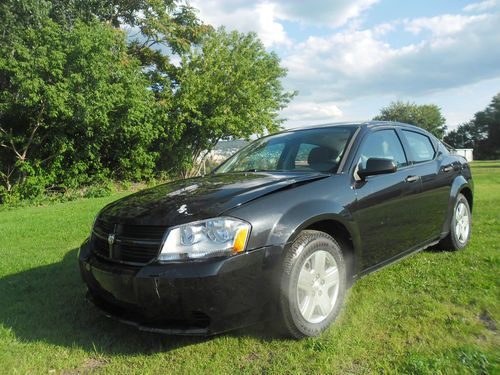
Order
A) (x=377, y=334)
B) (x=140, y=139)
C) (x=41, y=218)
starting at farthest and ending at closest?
1. (x=140, y=139)
2. (x=41, y=218)
3. (x=377, y=334)

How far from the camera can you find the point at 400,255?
3.98m

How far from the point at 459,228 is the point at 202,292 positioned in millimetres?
3772

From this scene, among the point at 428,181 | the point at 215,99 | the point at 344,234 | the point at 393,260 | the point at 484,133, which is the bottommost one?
the point at 393,260

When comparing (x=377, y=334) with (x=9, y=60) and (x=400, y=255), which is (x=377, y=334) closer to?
(x=400, y=255)

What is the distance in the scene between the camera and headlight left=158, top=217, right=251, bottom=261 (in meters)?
2.61

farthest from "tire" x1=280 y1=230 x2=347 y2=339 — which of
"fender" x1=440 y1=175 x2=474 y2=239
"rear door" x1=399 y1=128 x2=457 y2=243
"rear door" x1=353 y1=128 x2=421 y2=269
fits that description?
"fender" x1=440 y1=175 x2=474 y2=239

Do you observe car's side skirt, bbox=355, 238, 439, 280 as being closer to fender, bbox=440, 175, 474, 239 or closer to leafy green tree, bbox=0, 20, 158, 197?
fender, bbox=440, 175, 474, 239

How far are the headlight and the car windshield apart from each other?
3.95 ft

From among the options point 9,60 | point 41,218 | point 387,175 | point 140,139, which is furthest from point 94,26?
point 387,175

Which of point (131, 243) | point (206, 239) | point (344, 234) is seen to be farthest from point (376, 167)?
point (131, 243)

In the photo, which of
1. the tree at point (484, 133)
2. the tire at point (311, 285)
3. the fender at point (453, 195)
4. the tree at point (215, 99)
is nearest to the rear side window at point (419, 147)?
the fender at point (453, 195)

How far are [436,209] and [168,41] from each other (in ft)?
64.6

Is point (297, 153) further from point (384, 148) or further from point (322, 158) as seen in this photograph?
point (384, 148)

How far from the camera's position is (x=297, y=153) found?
4012mm
